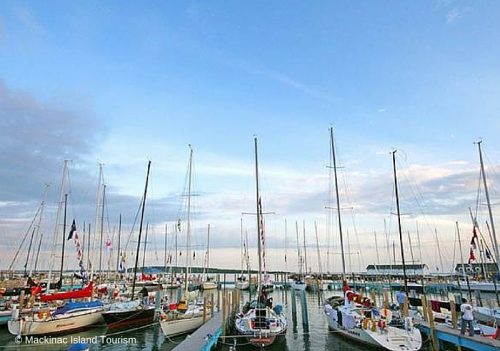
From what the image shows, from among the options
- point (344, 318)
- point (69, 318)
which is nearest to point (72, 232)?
point (69, 318)

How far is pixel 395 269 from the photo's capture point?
347 ft

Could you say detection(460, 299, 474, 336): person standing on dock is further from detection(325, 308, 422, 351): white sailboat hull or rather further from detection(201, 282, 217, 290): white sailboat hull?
detection(201, 282, 217, 290): white sailboat hull

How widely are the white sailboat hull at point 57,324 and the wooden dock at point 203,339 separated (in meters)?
8.74

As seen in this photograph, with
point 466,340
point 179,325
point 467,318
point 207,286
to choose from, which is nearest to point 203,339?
point 179,325

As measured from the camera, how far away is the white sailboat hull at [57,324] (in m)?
21.3

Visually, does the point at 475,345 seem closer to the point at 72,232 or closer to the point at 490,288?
the point at 72,232

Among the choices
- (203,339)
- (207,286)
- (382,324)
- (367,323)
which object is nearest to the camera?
(203,339)

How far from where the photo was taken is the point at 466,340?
55.2 feet

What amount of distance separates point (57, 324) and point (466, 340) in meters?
22.4

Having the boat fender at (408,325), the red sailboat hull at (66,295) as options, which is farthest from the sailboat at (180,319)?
the boat fender at (408,325)

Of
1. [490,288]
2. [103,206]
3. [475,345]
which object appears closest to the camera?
[475,345]

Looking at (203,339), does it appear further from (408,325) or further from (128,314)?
(128,314)

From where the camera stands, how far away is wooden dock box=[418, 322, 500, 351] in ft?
50.8

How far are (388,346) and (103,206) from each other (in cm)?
3459
